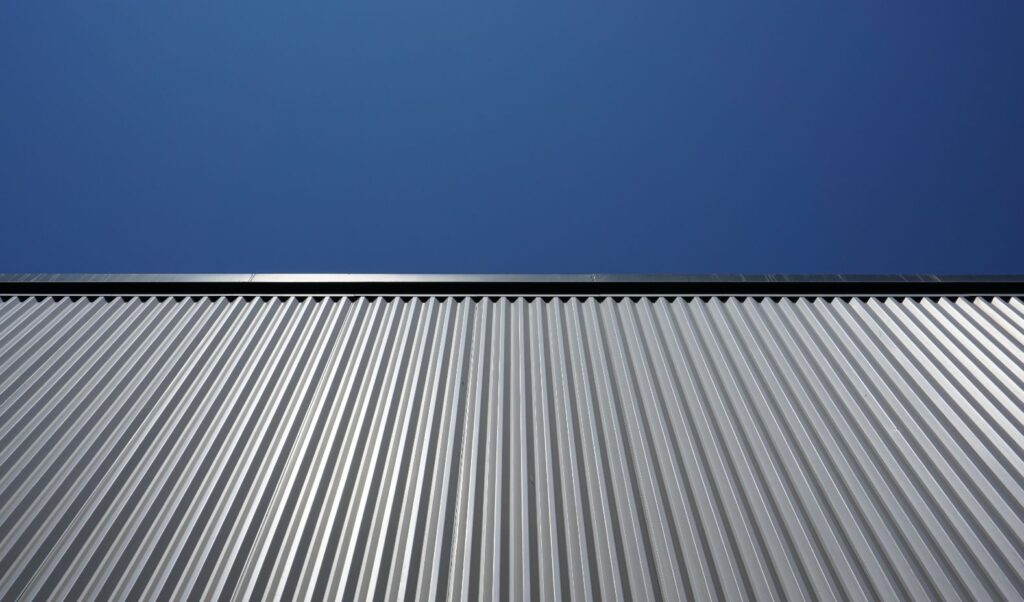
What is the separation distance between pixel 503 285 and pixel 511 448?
2002mm

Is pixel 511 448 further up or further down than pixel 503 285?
further down

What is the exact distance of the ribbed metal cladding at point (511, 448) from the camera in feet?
9.77

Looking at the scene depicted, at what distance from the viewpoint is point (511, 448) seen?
372 cm

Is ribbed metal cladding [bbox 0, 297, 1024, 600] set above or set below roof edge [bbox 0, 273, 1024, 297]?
below

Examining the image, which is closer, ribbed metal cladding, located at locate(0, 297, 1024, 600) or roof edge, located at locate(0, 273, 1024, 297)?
ribbed metal cladding, located at locate(0, 297, 1024, 600)

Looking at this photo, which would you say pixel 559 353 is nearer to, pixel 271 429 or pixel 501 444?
pixel 501 444

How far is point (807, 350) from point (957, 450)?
3.78 feet

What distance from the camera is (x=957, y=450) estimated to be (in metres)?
3.77

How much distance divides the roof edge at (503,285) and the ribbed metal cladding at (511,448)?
0.45 ft

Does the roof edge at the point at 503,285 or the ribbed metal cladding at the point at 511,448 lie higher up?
the roof edge at the point at 503,285

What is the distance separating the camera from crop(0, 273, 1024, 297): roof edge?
5461 mm

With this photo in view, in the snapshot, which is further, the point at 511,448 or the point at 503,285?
the point at 503,285

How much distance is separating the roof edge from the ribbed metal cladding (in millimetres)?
136

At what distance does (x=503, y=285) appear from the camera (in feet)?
17.9
